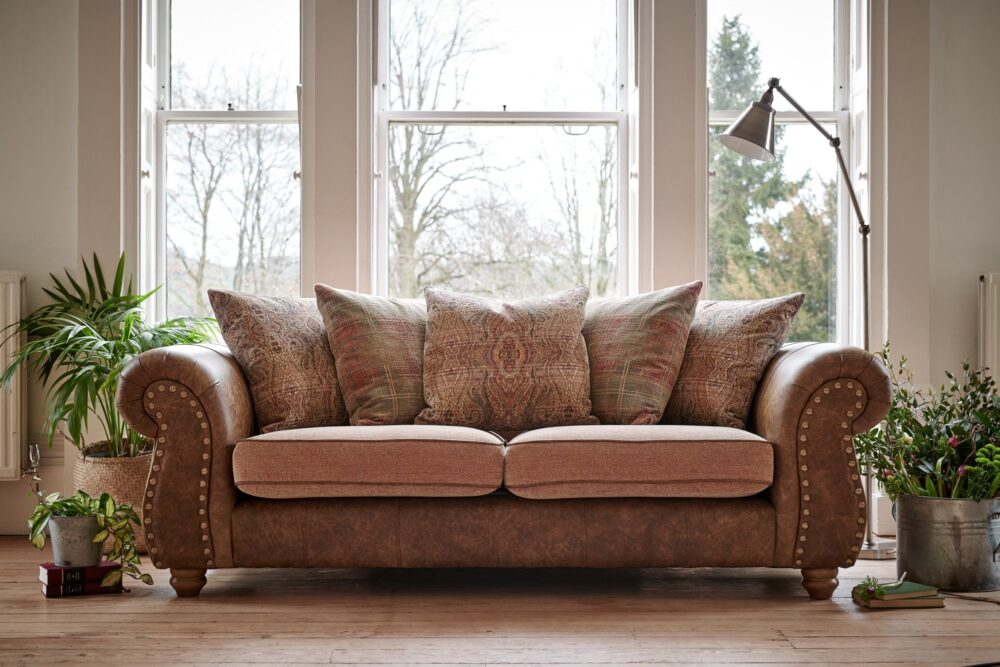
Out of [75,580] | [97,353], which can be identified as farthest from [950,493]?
[97,353]

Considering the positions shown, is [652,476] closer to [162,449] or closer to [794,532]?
[794,532]

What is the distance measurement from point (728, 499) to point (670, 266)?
146 centimetres

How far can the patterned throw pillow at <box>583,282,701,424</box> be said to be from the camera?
303 cm

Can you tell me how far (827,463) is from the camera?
2.57 meters

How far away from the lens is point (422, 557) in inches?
103

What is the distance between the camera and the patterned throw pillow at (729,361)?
2.93m

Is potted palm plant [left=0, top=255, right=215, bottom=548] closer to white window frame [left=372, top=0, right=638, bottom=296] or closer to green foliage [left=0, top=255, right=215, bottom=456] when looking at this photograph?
green foliage [left=0, top=255, right=215, bottom=456]

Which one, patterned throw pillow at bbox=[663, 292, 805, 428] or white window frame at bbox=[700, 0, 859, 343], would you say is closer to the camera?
patterned throw pillow at bbox=[663, 292, 805, 428]

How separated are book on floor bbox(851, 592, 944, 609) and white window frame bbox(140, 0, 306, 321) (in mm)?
2960

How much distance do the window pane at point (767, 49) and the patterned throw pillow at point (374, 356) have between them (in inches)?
74.1

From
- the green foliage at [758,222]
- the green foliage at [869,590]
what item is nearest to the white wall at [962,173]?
the green foliage at [758,222]

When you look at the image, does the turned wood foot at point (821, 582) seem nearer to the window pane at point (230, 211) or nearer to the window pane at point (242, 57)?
the window pane at point (230, 211)

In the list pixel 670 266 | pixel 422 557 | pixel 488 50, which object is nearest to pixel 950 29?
pixel 670 266

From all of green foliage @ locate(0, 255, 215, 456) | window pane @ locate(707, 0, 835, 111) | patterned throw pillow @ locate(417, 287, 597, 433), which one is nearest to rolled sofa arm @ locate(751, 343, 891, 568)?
patterned throw pillow @ locate(417, 287, 597, 433)
